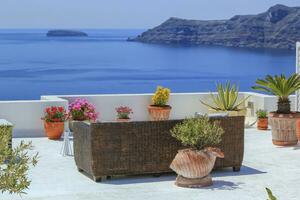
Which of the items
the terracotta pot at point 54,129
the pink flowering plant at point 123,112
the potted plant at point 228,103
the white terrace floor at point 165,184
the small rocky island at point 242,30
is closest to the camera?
the white terrace floor at point 165,184

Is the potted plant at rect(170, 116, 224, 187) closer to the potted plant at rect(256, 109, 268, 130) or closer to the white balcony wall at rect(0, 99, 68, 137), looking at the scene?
the white balcony wall at rect(0, 99, 68, 137)

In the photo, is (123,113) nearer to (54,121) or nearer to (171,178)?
(54,121)

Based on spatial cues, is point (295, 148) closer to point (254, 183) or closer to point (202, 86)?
point (254, 183)

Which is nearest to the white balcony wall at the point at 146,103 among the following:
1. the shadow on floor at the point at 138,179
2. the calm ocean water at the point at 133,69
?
the shadow on floor at the point at 138,179

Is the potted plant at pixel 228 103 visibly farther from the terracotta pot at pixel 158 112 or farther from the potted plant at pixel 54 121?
the potted plant at pixel 54 121

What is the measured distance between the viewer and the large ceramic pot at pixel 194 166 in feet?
29.8

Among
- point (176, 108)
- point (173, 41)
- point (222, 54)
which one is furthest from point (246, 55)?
point (176, 108)

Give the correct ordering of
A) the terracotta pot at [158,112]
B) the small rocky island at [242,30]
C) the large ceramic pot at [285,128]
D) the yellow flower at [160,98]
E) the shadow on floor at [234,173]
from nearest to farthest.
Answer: the shadow on floor at [234,173]
the large ceramic pot at [285,128]
the terracotta pot at [158,112]
the yellow flower at [160,98]
the small rocky island at [242,30]

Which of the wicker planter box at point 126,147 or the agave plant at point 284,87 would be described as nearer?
the wicker planter box at point 126,147

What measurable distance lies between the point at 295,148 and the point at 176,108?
12.8 ft

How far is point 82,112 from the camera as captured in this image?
43.8ft

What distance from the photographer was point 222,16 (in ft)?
336

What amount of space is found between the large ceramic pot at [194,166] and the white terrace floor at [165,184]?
0.13 meters

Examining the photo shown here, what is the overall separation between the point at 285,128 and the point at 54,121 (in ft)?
13.4
